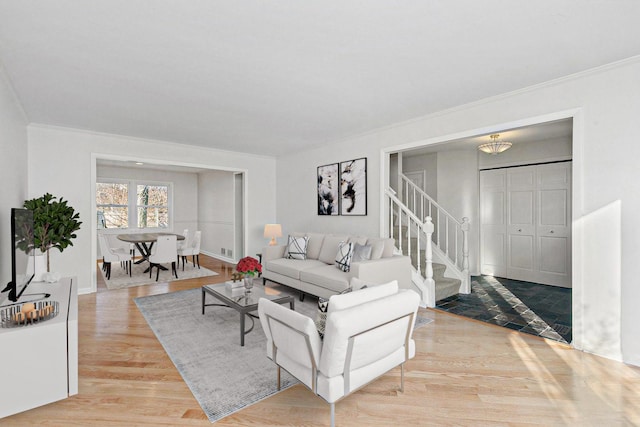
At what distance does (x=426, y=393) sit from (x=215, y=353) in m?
1.79

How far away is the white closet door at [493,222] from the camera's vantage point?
5.88 meters

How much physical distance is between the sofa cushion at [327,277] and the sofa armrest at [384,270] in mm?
170

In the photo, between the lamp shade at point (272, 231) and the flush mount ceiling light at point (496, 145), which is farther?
the lamp shade at point (272, 231)

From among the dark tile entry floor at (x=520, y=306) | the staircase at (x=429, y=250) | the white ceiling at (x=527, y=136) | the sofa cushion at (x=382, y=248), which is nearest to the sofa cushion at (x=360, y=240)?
the sofa cushion at (x=382, y=248)

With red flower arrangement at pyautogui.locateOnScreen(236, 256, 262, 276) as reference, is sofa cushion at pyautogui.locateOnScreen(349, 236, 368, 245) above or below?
above

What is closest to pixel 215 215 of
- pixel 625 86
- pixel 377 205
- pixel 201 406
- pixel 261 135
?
pixel 261 135

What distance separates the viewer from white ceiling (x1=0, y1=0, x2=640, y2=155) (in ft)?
6.45

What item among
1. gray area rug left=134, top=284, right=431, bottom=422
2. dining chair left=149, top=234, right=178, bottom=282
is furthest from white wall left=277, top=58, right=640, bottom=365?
dining chair left=149, top=234, right=178, bottom=282

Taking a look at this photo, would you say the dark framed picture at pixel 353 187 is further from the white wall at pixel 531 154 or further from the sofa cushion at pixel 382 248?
the white wall at pixel 531 154

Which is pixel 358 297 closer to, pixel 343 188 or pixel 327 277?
pixel 327 277

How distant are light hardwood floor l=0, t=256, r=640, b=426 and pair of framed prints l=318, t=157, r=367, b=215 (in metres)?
2.54

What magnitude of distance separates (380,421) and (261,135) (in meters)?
4.30

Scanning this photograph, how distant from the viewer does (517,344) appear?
2982mm

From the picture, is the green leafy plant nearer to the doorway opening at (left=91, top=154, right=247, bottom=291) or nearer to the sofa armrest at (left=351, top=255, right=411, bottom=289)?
the sofa armrest at (left=351, top=255, right=411, bottom=289)
